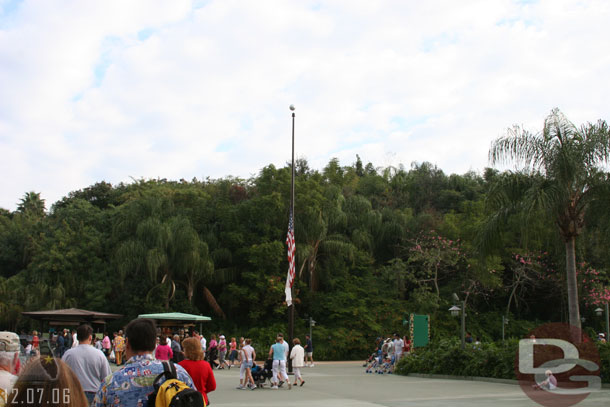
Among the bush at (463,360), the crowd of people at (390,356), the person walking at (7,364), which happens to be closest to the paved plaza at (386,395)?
the bush at (463,360)

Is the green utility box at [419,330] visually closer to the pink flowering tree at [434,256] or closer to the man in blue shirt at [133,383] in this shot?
the pink flowering tree at [434,256]

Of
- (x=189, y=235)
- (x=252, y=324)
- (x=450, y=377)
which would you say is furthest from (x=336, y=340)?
(x=450, y=377)

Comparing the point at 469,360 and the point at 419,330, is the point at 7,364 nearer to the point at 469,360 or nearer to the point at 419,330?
the point at 469,360

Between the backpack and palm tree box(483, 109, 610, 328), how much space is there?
1579 cm

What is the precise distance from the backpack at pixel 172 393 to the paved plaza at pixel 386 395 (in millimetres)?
10467

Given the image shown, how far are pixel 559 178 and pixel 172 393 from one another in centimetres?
1673

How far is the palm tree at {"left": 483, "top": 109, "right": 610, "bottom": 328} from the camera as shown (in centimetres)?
1814

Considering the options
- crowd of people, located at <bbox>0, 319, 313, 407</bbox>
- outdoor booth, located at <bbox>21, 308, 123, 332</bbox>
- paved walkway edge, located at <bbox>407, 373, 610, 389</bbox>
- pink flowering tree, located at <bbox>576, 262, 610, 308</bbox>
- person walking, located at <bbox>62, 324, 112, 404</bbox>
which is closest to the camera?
crowd of people, located at <bbox>0, 319, 313, 407</bbox>

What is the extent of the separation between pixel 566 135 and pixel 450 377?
925 cm

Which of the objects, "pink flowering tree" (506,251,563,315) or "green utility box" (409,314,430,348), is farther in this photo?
"pink flowering tree" (506,251,563,315)

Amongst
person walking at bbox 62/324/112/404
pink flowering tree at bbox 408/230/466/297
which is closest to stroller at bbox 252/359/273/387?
person walking at bbox 62/324/112/404

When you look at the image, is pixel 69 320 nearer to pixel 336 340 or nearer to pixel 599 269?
pixel 336 340

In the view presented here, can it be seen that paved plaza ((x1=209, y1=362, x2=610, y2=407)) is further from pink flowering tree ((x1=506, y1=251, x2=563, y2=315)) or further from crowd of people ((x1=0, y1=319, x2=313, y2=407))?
pink flowering tree ((x1=506, y1=251, x2=563, y2=315))

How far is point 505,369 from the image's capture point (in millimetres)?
19594
